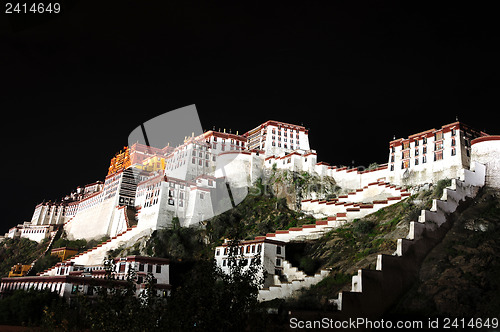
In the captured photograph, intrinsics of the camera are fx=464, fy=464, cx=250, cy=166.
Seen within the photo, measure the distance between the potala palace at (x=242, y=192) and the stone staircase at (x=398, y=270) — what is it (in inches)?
4.9

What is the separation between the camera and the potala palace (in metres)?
34.1

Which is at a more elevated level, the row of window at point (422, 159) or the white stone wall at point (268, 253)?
the row of window at point (422, 159)

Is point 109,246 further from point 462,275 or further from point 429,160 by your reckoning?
point 462,275

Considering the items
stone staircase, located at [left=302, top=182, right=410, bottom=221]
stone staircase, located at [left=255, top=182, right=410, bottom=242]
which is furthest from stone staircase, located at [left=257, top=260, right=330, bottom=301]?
stone staircase, located at [left=302, top=182, right=410, bottom=221]

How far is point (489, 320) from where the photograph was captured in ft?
66.4

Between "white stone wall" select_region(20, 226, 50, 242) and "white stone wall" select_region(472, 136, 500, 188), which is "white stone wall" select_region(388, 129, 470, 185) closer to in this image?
"white stone wall" select_region(472, 136, 500, 188)

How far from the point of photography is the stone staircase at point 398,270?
22750mm

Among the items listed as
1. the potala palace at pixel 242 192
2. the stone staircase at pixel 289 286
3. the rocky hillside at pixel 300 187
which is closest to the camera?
the stone staircase at pixel 289 286

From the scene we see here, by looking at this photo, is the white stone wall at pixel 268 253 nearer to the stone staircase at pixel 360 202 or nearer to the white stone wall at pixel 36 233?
the stone staircase at pixel 360 202

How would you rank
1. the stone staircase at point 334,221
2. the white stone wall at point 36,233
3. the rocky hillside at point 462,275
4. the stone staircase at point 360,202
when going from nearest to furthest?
the rocky hillside at point 462,275, the stone staircase at point 334,221, the stone staircase at point 360,202, the white stone wall at point 36,233

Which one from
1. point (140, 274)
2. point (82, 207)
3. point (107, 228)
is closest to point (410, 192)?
point (140, 274)

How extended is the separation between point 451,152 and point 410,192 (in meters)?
6.03

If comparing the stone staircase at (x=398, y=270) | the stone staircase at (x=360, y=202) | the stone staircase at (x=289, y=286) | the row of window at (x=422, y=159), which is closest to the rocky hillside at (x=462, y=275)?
the stone staircase at (x=398, y=270)

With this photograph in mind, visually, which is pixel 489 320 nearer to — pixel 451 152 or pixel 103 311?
pixel 103 311
